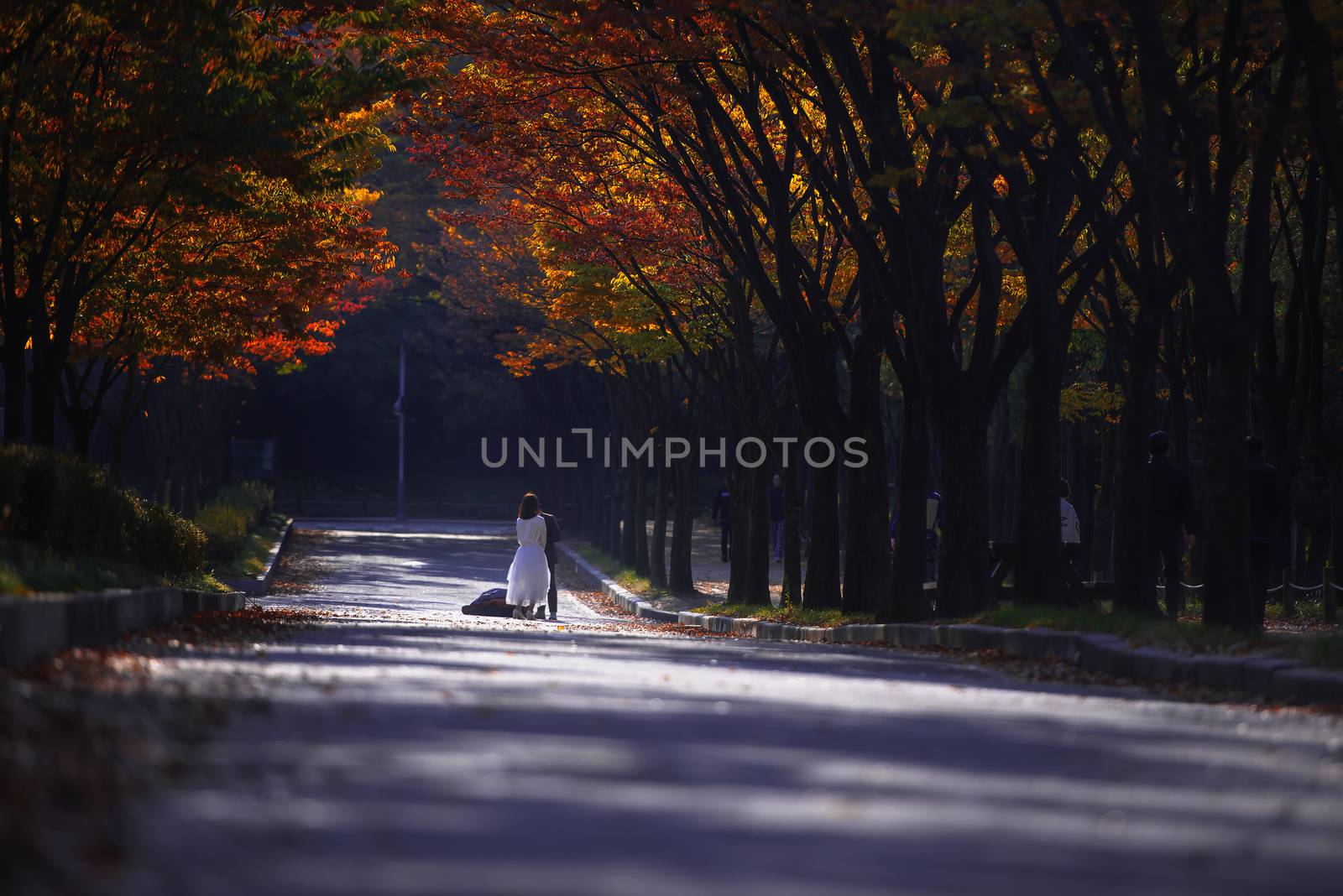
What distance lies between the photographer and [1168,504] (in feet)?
62.5

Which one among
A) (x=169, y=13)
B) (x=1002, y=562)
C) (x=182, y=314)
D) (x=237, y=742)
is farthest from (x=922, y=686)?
(x=182, y=314)

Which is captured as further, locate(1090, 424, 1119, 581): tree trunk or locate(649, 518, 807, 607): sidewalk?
locate(649, 518, 807, 607): sidewalk

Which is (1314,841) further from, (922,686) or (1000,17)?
(1000,17)

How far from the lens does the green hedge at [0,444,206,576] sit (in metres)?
12.4

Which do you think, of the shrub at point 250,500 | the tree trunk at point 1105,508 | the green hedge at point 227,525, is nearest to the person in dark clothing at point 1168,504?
the tree trunk at point 1105,508

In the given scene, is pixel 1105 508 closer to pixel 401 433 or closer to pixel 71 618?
pixel 71 618

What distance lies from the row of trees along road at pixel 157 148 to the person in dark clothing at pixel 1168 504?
8.50 meters

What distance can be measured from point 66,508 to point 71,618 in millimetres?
3508

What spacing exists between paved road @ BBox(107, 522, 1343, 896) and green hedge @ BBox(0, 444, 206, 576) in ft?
11.4

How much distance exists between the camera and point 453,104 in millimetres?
22016

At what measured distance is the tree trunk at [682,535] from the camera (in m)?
34.6

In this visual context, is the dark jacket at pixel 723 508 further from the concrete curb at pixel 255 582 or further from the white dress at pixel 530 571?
the white dress at pixel 530 571

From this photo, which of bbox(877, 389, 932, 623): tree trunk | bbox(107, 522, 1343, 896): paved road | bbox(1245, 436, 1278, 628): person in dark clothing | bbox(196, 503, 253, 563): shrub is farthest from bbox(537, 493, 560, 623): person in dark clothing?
bbox(107, 522, 1343, 896): paved road

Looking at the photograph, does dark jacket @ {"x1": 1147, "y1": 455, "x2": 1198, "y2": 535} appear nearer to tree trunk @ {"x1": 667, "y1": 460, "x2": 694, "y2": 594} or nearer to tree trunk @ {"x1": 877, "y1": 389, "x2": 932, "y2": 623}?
tree trunk @ {"x1": 877, "y1": 389, "x2": 932, "y2": 623}
